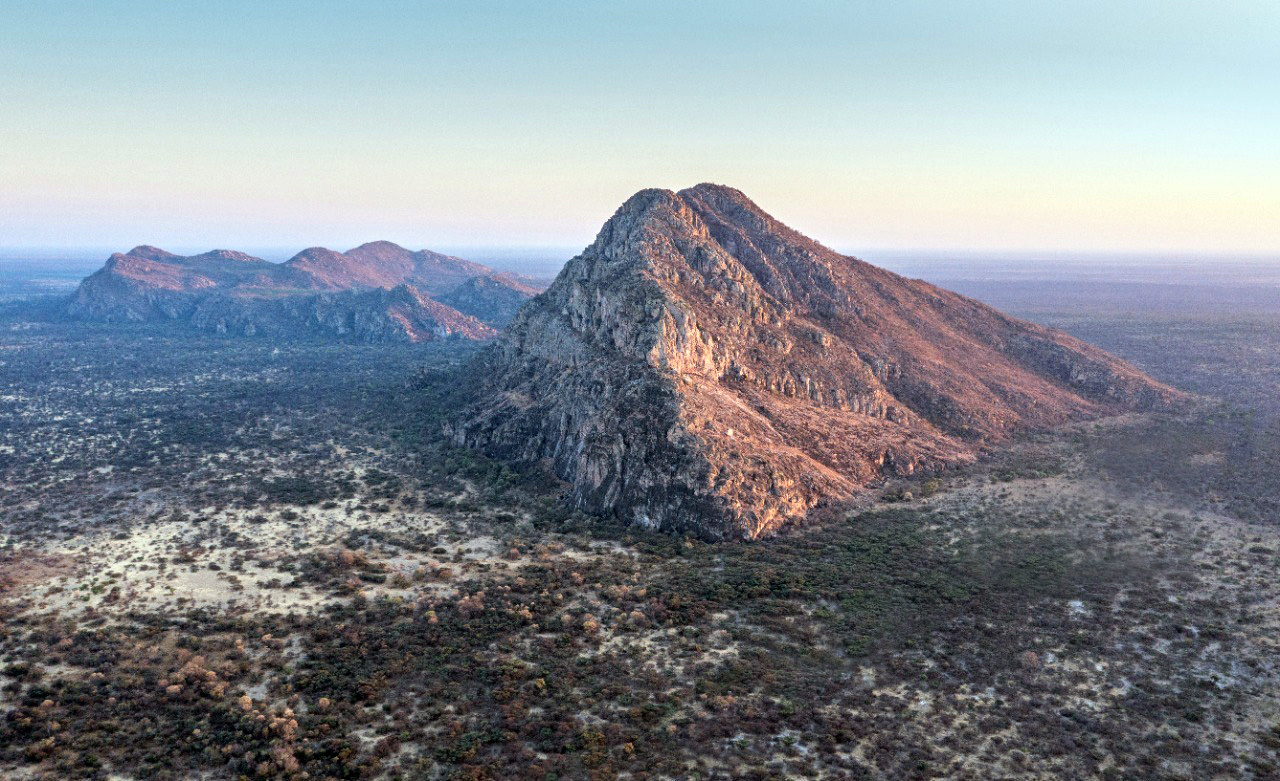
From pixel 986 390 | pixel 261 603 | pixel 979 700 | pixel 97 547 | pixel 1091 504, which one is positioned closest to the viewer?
pixel 979 700

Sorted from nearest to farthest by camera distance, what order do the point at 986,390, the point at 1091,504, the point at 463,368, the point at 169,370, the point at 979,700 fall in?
the point at 979,700
the point at 1091,504
the point at 986,390
the point at 463,368
the point at 169,370

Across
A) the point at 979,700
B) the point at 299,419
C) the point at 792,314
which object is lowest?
the point at 979,700

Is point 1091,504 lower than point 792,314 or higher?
lower

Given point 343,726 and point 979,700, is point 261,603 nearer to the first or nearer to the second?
point 343,726

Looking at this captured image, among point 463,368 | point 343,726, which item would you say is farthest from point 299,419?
point 343,726

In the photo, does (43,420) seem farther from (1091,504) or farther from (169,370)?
(1091,504)

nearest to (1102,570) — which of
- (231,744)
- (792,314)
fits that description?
→ (792,314)

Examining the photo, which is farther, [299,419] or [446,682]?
[299,419]
